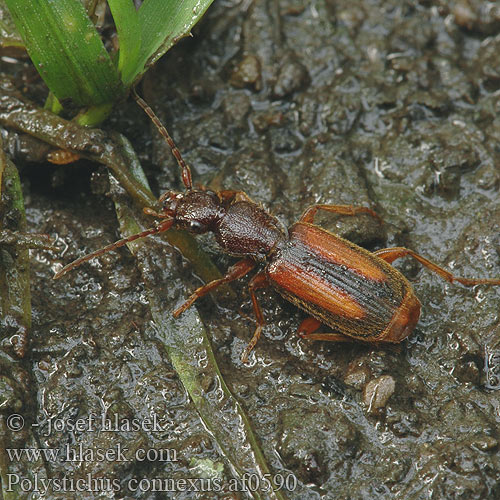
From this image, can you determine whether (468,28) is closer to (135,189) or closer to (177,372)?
(135,189)

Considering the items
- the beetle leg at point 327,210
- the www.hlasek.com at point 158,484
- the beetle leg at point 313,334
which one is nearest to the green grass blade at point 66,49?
the beetle leg at point 327,210

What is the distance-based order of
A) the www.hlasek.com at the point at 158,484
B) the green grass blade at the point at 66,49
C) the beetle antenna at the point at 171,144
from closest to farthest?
the www.hlasek.com at the point at 158,484, the green grass blade at the point at 66,49, the beetle antenna at the point at 171,144

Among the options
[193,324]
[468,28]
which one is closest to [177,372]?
[193,324]

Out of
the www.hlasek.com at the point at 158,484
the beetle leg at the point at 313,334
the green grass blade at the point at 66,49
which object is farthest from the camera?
the beetle leg at the point at 313,334

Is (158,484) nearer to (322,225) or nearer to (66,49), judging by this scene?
(322,225)

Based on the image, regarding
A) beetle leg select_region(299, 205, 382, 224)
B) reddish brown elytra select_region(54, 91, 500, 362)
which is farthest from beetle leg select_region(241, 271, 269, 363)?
beetle leg select_region(299, 205, 382, 224)

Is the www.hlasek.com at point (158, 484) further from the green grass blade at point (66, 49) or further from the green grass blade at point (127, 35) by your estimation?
the green grass blade at point (127, 35)

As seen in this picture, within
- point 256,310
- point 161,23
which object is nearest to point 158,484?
point 256,310
